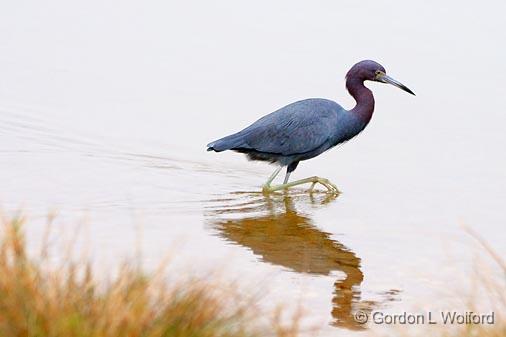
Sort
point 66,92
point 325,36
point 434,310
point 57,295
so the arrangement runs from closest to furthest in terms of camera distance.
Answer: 1. point 57,295
2. point 434,310
3. point 66,92
4. point 325,36

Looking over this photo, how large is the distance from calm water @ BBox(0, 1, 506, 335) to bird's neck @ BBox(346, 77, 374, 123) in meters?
0.68

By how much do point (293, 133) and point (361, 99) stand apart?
3.01 ft

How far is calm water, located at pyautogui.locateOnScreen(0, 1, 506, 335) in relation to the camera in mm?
8523

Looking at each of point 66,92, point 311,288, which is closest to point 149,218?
point 311,288

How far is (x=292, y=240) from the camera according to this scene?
938 cm

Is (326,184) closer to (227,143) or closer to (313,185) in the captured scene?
(313,185)

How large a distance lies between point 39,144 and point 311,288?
5362mm

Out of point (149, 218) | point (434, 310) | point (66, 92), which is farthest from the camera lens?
point (66, 92)

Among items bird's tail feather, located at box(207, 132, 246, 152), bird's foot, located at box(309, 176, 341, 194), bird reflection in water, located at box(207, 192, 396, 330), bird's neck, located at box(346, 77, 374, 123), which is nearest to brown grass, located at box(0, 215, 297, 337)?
bird reflection in water, located at box(207, 192, 396, 330)

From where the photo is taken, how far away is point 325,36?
1783 cm

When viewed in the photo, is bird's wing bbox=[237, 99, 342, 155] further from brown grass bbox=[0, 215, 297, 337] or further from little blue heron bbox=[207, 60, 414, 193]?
brown grass bbox=[0, 215, 297, 337]

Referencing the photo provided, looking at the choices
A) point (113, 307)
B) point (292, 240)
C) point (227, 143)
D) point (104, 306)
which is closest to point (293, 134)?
point (227, 143)

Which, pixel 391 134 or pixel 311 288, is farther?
pixel 391 134

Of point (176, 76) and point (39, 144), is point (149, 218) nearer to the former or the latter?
point (39, 144)
